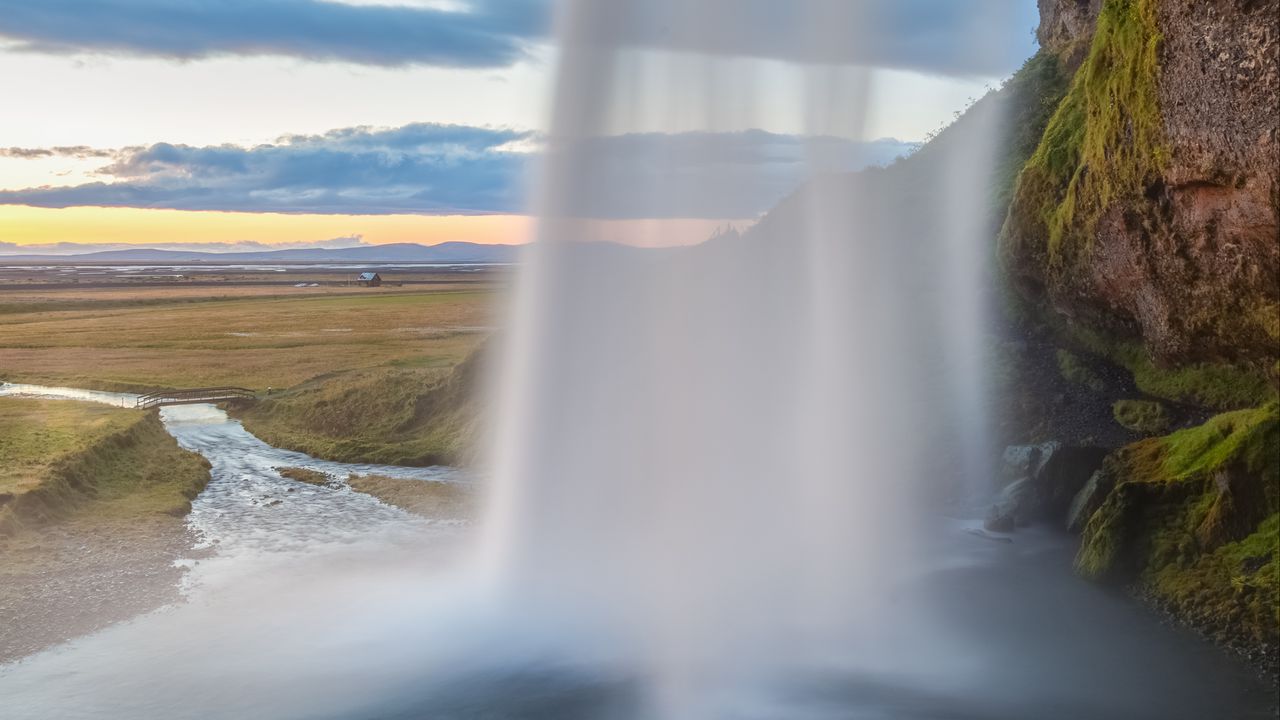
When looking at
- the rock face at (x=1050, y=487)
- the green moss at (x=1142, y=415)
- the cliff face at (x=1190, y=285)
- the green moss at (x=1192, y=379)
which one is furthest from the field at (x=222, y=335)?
the cliff face at (x=1190, y=285)

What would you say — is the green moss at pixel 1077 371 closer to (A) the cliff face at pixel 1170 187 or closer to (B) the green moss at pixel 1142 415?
(A) the cliff face at pixel 1170 187

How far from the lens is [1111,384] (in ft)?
99.3

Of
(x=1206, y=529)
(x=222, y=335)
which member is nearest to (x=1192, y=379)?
(x=1206, y=529)

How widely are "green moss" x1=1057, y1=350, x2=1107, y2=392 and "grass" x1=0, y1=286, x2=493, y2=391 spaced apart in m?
29.5

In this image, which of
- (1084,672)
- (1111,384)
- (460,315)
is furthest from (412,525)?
(460,315)

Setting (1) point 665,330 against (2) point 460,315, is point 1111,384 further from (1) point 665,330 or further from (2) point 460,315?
(2) point 460,315

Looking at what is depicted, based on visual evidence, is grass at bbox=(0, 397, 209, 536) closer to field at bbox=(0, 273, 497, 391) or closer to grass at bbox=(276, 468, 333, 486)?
grass at bbox=(276, 468, 333, 486)

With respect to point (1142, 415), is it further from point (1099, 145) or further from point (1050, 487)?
point (1099, 145)

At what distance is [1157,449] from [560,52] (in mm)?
16794

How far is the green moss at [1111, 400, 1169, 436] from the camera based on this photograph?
2683cm

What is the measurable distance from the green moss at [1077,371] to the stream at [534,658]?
8818mm

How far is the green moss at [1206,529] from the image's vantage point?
17.6 m

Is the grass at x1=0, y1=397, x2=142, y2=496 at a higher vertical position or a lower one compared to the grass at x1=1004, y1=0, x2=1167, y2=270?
lower

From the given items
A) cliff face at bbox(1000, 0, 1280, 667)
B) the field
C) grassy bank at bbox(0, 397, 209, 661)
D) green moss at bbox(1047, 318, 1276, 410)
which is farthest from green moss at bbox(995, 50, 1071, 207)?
grassy bank at bbox(0, 397, 209, 661)
